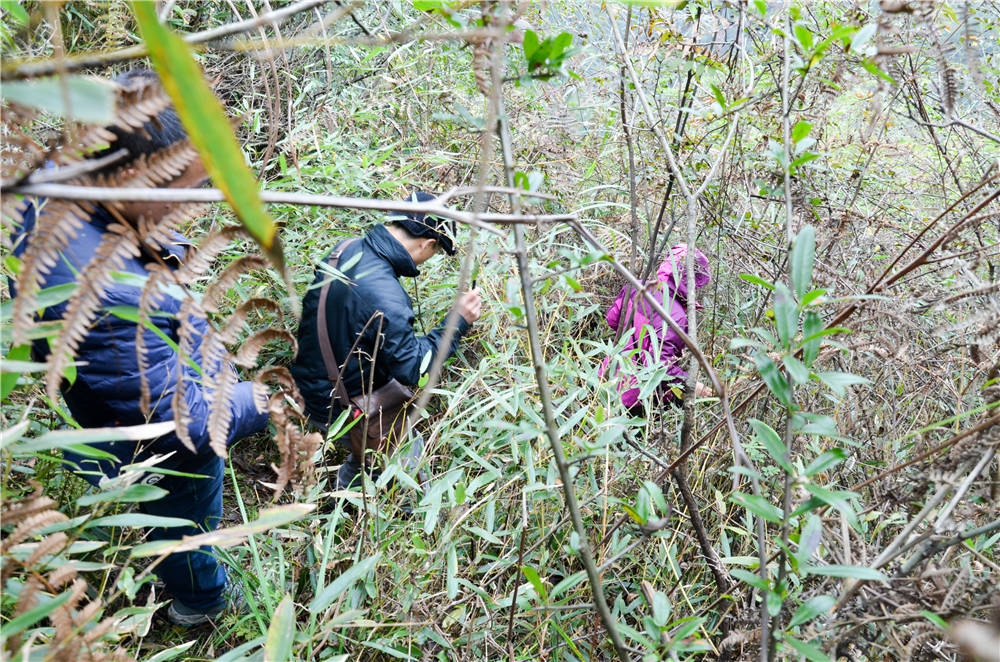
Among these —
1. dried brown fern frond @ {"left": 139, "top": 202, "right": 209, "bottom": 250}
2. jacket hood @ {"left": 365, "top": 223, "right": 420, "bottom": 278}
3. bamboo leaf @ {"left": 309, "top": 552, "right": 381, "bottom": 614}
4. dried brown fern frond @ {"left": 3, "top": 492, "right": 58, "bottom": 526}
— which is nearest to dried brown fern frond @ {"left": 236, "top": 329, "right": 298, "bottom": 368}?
dried brown fern frond @ {"left": 139, "top": 202, "right": 209, "bottom": 250}

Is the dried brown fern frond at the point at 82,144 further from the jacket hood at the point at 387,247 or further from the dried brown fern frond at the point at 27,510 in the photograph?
the jacket hood at the point at 387,247

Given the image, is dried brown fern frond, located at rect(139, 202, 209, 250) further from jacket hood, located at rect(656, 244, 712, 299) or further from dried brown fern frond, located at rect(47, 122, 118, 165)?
jacket hood, located at rect(656, 244, 712, 299)

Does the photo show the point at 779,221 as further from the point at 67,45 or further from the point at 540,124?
the point at 67,45

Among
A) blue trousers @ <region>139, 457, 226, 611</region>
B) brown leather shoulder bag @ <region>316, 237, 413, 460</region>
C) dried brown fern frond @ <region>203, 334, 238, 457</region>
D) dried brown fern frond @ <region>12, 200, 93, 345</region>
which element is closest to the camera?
dried brown fern frond @ <region>12, 200, 93, 345</region>

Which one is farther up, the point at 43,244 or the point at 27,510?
the point at 43,244

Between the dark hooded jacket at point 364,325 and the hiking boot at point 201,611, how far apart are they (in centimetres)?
66

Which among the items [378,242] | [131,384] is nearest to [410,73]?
[378,242]

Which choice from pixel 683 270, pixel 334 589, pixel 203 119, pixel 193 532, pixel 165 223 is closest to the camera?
pixel 203 119

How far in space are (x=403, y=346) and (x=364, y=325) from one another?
160 millimetres

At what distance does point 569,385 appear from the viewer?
1874 millimetres

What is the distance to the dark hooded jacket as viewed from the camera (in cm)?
223

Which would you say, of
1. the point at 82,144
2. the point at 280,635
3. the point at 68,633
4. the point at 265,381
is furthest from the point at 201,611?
the point at 82,144

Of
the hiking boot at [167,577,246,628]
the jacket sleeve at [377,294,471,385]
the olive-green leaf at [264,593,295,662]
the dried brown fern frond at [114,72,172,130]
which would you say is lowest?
the hiking boot at [167,577,246,628]

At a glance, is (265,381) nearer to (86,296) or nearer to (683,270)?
(86,296)
